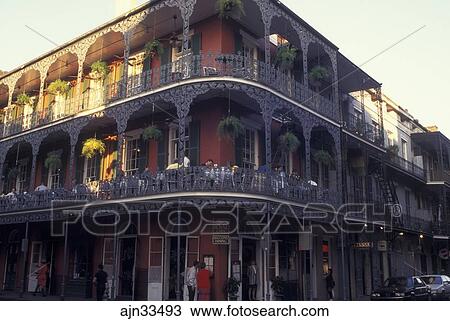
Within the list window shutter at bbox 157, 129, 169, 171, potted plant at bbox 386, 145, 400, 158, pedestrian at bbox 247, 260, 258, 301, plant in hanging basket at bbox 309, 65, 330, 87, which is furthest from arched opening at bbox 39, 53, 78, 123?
potted plant at bbox 386, 145, 400, 158

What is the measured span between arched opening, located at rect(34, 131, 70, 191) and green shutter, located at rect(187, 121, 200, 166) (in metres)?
7.26

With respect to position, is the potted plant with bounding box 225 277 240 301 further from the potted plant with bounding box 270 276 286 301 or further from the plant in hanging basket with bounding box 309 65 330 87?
the plant in hanging basket with bounding box 309 65 330 87

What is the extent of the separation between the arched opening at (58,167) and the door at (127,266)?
4.88 metres

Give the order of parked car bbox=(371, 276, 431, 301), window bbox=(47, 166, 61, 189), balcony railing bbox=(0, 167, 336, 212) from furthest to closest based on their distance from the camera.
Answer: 1. window bbox=(47, 166, 61, 189)
2. parked car bbox=(371, 276, 431, 301)
3. balcony railing bbox=(0, 167, 336, 212)

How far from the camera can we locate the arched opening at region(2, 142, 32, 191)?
24328mm

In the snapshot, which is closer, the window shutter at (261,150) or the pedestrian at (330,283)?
the window shutter at (261,150)

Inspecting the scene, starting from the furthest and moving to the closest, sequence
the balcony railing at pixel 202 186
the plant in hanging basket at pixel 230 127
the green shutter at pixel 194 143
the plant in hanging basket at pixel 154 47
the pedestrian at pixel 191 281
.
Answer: the plant in hanging basket at pixel 154 47
the green shutter at pixel 194 143
the pedestrian at pixel 191 281
the plant in hanging basket at pixel 230 127
the balcony railing at pixel 202 186

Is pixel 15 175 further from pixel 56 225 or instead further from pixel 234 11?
pixel 234 11

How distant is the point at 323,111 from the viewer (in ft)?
62.6

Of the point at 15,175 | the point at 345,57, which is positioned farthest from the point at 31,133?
the point at 345,57

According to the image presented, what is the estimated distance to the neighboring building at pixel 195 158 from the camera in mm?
15375

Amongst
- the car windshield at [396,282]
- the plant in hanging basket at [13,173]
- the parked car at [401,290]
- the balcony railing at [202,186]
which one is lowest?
the parked car at [401,290]

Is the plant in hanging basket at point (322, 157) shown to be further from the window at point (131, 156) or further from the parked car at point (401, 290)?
the window at point (131, 156)

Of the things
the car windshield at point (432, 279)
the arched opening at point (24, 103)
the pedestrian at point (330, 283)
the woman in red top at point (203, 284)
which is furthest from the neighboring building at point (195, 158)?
the car windshield at point (432, 279)
